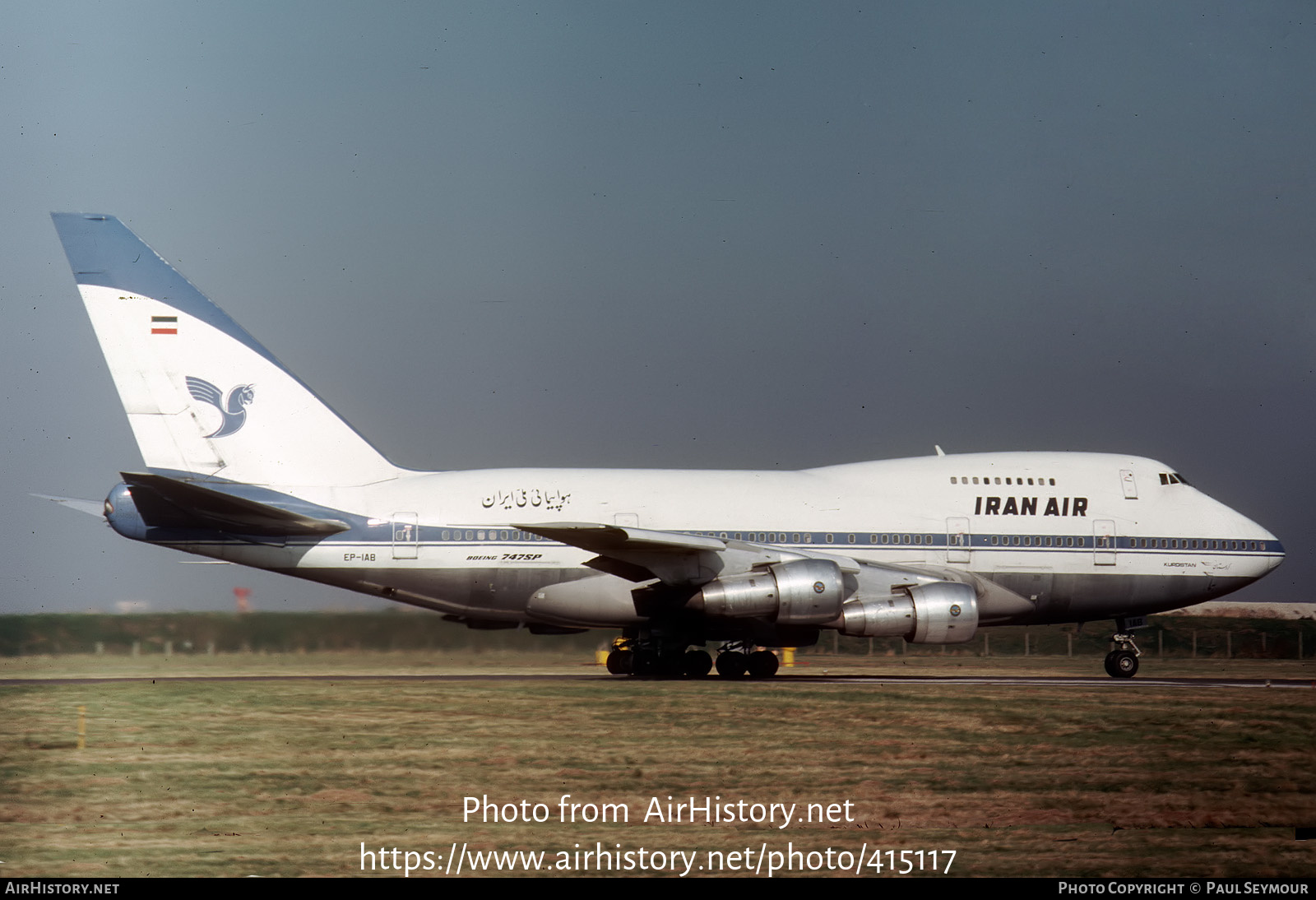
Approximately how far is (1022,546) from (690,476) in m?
6.39

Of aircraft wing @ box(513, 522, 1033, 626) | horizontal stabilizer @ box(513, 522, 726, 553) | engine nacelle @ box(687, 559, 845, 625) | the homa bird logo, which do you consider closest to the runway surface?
engine nacelle @ box(687, 559, 845, 625)

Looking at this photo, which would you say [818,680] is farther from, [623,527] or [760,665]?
[623,527]

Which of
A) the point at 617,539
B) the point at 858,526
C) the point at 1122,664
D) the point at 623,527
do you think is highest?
the point at 858,526

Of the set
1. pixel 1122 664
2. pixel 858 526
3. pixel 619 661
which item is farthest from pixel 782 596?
pixel 1122 664

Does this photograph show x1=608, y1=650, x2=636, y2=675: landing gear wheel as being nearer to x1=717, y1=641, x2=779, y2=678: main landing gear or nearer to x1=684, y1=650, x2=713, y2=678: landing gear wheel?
x1=684, y1=650, x2=713, y2=678: landing gear wheel

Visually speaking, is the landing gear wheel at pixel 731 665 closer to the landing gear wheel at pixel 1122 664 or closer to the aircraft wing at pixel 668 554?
the aircraft wing at pixel 668 554

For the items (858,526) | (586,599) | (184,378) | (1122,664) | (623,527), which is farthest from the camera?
(1122,664)

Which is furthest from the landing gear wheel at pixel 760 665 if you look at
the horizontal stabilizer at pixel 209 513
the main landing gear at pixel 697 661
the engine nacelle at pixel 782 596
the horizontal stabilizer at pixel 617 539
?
the horizontal stabilizer at pixel 209 513

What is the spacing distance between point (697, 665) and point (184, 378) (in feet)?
34.8

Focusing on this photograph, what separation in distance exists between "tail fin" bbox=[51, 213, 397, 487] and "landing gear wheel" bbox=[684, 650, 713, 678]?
6550 mm

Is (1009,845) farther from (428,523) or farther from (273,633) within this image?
(273,633)

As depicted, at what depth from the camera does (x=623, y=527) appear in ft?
74.0

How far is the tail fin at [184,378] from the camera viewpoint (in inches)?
933
